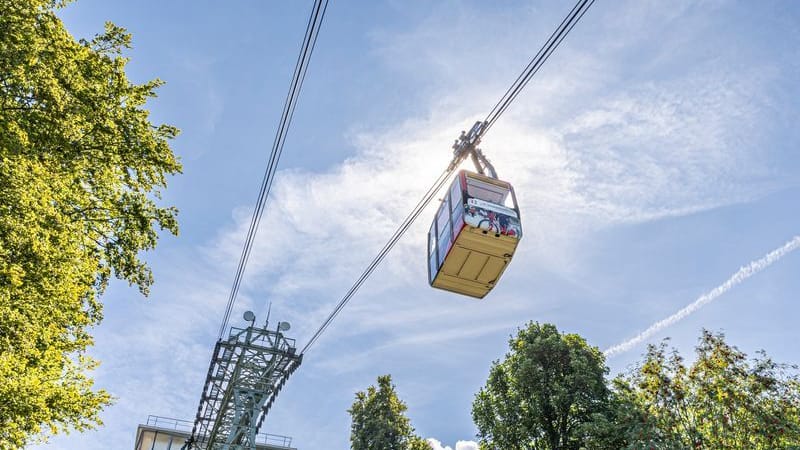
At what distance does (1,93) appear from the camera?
11.7 metres

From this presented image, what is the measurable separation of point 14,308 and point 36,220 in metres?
1.92

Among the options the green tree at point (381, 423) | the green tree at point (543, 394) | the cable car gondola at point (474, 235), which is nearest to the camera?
the cable car gondola at point (474, 235)

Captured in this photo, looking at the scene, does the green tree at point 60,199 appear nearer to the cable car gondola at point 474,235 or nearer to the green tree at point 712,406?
the cable car gondola at point 474,235

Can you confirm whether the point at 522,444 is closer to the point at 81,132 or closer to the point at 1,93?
the point at 81,132

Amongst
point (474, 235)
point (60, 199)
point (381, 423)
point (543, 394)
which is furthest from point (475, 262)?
point (381, 423)

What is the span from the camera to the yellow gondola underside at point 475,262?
41.4 feet

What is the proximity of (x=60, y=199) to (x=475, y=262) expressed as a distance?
9615mm

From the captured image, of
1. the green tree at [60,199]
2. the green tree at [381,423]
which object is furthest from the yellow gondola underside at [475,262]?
the green tree at [381,423]

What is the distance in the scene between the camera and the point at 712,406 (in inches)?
754

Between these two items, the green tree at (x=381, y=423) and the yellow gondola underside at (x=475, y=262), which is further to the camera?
the green tree at (x=381, y=423)

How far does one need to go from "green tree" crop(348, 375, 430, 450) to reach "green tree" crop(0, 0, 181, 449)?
20.1m

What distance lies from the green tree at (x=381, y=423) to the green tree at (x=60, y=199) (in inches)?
790

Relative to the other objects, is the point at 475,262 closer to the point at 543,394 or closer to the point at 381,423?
the point at 543,394

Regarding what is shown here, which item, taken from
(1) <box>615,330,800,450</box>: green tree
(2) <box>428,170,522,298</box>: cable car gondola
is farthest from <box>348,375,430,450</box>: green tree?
(2) <box>428,170,522,298</box>: cable car gondola
